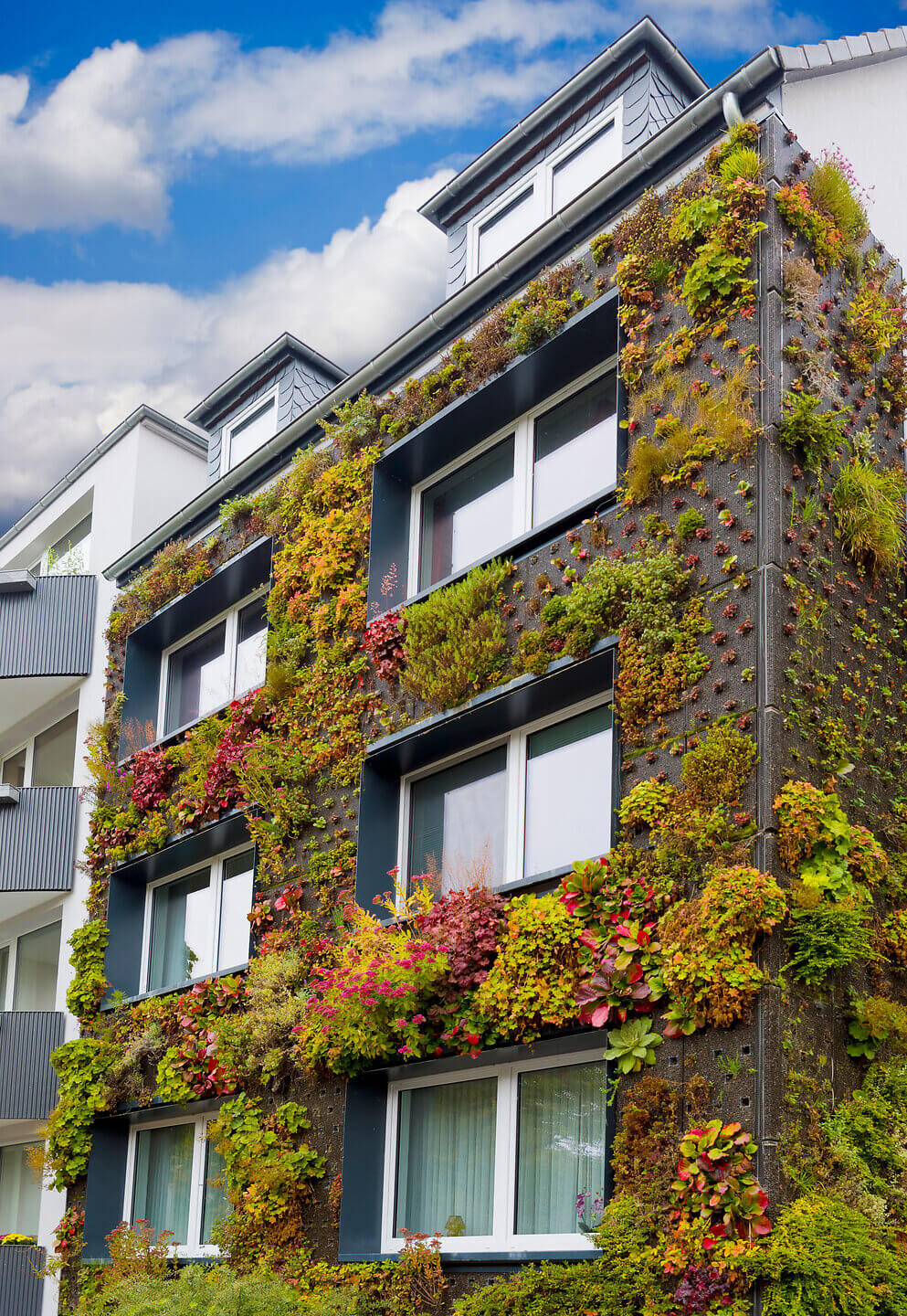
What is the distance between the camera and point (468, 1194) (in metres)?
10.6

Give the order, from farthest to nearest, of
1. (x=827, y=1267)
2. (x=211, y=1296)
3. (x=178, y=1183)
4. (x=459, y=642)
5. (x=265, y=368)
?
(x=265, y=368), (x=178, y=1183), (x=459, y=642), (x=211, y=1296), (x=827, y=1267)

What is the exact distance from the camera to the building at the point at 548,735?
8.80 m

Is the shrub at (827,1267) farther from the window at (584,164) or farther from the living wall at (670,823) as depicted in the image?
the window at (584,164)

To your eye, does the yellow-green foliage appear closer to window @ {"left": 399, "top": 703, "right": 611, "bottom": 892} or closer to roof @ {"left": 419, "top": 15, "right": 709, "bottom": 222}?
window @ {"left": 399, "top": 703, "right": 611, "bottom": 892}

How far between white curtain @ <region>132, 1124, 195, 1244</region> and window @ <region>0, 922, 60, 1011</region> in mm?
4887

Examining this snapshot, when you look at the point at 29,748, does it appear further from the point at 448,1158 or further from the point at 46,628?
the point at 448,1158

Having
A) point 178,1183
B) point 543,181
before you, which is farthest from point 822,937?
point 543,181

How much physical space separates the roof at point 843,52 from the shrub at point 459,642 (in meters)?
4.93

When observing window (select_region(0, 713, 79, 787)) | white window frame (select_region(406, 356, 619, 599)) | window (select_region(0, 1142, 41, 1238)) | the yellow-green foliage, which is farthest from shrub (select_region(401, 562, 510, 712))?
window (select_region(0, 1142, 41, 1238))

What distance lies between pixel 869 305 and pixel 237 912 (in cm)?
922

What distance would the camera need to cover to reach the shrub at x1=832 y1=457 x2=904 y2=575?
979 centimetres

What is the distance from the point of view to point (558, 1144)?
9883 millimetres

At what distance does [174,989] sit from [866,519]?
29.6 feet

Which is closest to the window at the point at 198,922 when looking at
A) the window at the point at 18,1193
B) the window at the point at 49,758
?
the window at the point at 49,758
